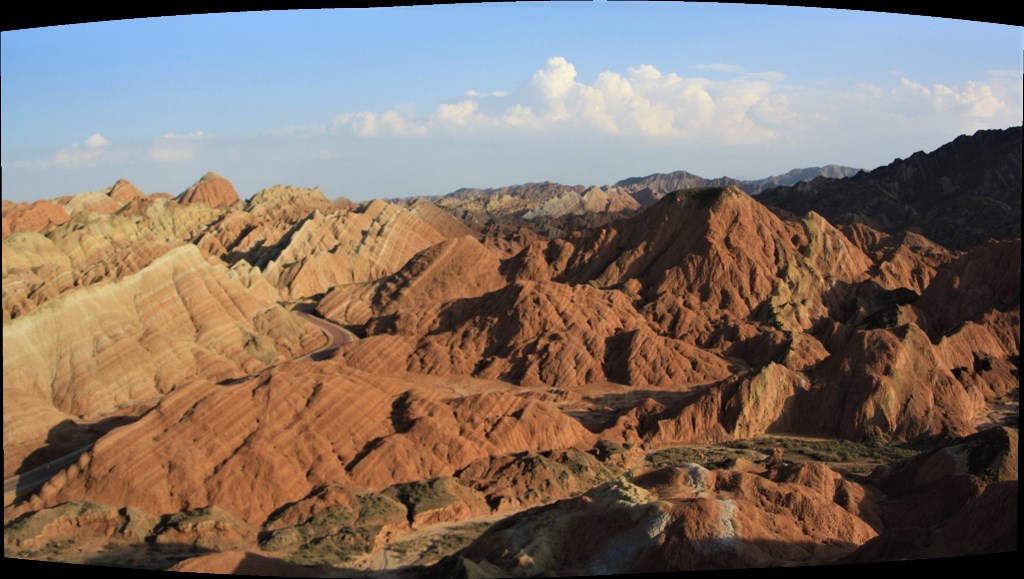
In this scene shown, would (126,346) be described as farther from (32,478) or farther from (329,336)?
(329,336)

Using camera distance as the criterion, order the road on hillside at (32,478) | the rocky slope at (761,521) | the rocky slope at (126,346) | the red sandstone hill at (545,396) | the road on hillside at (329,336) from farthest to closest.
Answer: the road on hillside at (329,336), the rocky slope at (126,346), the road on hillside at (32,478), the red sandstone hill at (545,396), the rocky slope at (761,521)

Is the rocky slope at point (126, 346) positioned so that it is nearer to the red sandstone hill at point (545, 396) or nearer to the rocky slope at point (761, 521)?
the red sandstone hill at point (545, 396)

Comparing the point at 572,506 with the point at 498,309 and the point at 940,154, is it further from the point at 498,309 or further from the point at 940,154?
the point at 940,154

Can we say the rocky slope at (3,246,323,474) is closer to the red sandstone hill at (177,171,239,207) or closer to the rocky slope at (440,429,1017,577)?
the rocky slope at (440,429,1017,577)

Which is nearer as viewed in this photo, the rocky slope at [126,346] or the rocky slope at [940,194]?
the rocky slope at [126,346]

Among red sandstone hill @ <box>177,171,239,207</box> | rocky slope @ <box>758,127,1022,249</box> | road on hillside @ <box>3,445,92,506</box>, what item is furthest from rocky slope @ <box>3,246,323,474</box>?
red sandstone hill @ <box>177,171,239,207</box>

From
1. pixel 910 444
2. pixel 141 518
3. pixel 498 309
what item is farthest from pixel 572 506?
pixel 498 309

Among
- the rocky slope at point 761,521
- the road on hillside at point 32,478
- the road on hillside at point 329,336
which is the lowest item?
the road on hillside at point 329,336

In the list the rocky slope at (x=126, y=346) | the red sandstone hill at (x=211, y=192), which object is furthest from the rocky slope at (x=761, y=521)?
the red sandstone hill at (x=211, y=192)
